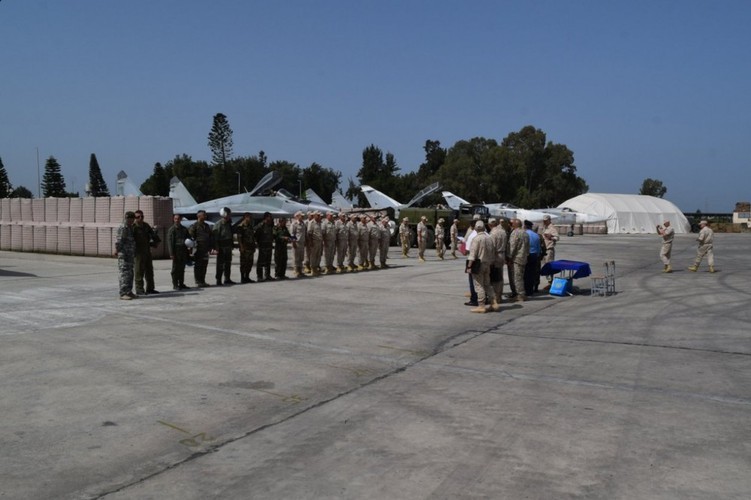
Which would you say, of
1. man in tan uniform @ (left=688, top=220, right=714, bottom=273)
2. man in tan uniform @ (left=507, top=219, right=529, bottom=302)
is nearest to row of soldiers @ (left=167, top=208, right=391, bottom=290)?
man in tan uniform @ (left=507, top=219, right=529, bottom=302)

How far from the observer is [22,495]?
3.69 meters

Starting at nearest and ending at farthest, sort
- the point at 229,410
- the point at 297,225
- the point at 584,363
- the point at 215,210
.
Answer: the point at 229,410, the point at 584,363, the point at 297,225, the point at 215,210

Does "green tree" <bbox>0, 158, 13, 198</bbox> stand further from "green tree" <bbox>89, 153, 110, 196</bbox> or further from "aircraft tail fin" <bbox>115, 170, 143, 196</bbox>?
"aircraft tail fin" <bbox>115, 170, 143, 196</bbox>

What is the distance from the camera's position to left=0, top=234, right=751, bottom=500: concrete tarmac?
13.0 feet

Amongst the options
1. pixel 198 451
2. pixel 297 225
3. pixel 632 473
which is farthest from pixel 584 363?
pixel 297 225

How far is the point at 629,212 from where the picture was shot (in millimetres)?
72250

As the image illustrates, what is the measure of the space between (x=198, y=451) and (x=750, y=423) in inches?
176

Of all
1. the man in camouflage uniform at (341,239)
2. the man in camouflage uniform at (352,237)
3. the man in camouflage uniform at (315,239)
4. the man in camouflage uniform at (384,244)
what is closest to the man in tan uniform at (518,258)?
the man in camouflage uniform at (315,239)

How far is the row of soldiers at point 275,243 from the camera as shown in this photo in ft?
44.5

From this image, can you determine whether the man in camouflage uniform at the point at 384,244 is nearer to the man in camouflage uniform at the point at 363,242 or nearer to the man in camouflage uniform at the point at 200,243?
the man in camouflage uniform at the point at 363,242

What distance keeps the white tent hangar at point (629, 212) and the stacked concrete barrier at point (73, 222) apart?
57220 millimetres

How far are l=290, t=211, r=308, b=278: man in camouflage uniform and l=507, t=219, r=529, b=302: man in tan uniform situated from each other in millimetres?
6272

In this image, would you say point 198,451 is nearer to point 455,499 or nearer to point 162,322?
point 455,499

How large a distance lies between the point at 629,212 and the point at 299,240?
6482 cm
